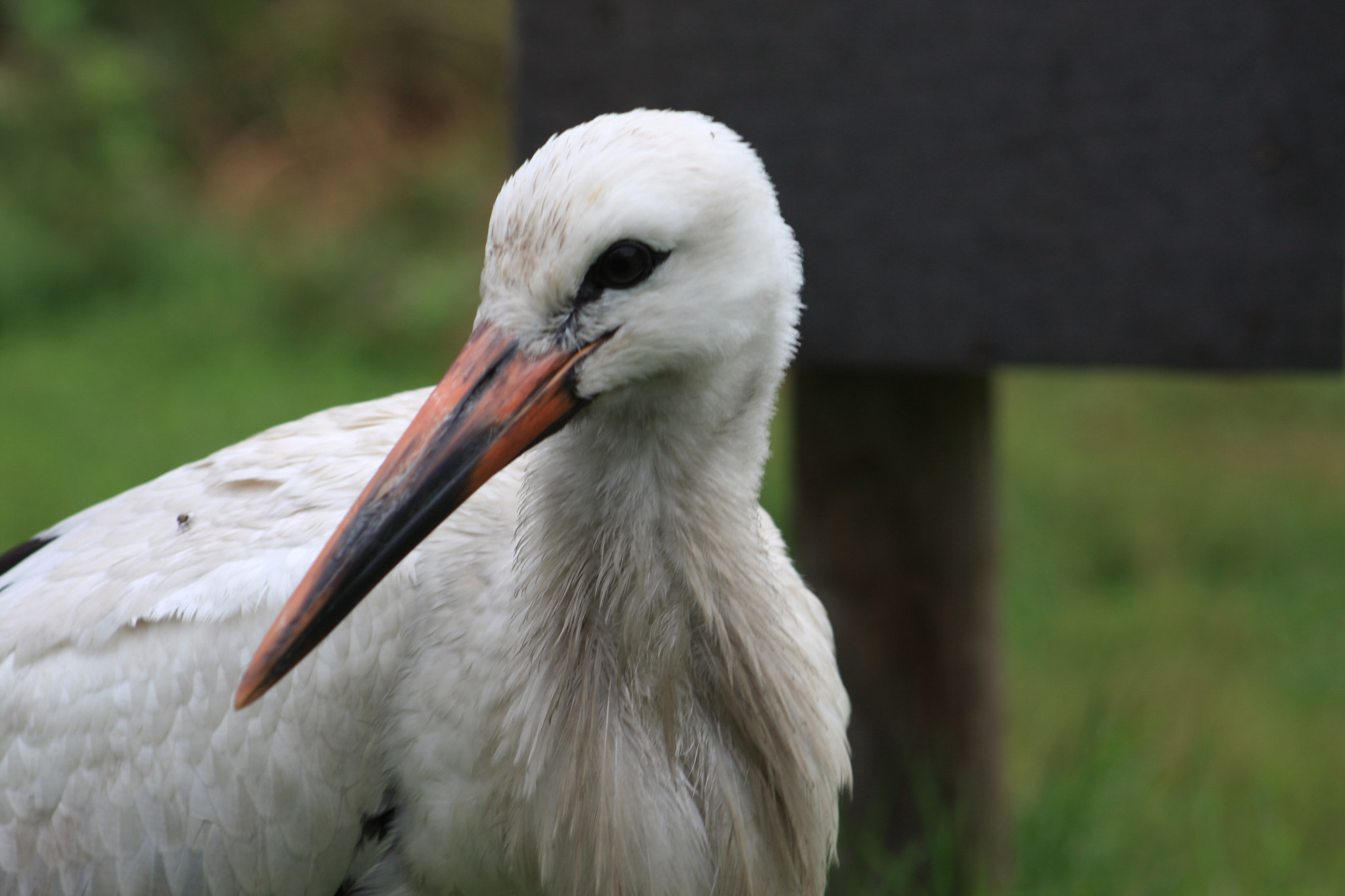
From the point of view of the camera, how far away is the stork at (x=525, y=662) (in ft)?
5.18

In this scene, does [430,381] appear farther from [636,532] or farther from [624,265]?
[624,265]

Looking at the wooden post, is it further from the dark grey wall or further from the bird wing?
the bird wing

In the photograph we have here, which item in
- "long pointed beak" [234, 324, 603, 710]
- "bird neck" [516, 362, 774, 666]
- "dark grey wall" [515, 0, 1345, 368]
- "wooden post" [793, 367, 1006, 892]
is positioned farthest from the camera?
"wooden post" [793, 367, 1006, 892]

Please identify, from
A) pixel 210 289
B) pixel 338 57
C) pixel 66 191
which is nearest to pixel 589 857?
pixel 210 289

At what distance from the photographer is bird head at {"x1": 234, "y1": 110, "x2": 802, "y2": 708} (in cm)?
150

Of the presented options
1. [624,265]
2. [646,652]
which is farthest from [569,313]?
[646,652]

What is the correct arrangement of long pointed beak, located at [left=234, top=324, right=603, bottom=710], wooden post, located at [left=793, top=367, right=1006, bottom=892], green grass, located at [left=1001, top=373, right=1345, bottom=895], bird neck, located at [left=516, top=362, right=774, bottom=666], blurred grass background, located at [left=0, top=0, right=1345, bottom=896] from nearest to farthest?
1. long pointed beak, located at [left=234, top=324, right=603, bottom=710]
2. bird neck, located at [left=516, top=362, right=774, bottom=666]
3. wooden post, located at [left=793, top=367, right=1006, bottom=892]
4. green grass, located at [left=1001, top=373, right=1345, bottom=895]
5. blurred grass background, located at [left=0, top=0, right=1345, bottom=896]

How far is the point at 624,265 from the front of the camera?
1558 millimetres

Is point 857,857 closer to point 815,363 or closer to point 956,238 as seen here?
point 815,363

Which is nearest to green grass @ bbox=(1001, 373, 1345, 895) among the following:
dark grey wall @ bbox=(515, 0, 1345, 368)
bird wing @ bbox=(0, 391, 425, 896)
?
dark grey wall @ bbox=(515, 0, 1345, 368)

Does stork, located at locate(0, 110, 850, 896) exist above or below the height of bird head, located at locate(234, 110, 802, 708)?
below

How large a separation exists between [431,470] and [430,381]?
5.02 meters

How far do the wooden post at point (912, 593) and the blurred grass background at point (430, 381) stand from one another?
277 millimetres

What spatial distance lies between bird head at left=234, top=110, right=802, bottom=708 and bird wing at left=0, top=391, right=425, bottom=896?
34 centimetres
